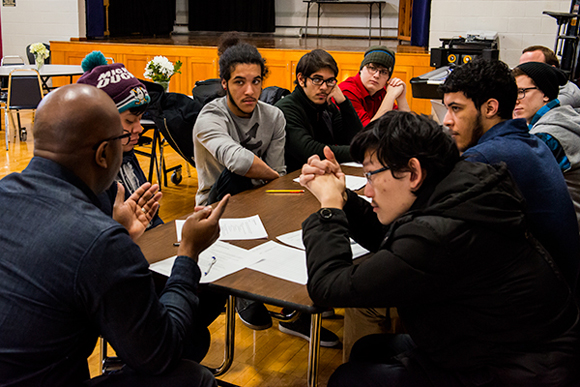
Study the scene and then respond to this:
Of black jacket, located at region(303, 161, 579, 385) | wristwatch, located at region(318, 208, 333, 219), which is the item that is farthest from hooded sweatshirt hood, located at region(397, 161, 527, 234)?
wristwatch, located at region(318, 208, 333, 219)

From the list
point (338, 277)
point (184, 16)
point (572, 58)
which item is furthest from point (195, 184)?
point (184, 16)

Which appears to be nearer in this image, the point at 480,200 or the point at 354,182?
the point at 480,200

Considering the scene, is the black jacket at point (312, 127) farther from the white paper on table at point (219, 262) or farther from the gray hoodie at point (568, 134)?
the white paper on table at point (219, 262)

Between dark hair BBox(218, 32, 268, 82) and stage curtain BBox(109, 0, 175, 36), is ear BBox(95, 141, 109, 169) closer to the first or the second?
dark hair BBox(218, 32, 268, 82)

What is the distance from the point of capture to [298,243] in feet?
5.68

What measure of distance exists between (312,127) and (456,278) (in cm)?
192

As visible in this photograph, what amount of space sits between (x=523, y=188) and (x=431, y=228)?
0.59 meters

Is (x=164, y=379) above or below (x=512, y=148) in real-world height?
below

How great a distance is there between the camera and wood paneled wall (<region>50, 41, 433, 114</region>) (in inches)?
264

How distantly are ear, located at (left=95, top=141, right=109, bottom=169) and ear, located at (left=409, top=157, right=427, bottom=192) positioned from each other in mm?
701

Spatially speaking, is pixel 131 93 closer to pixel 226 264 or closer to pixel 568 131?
pixel 226 264

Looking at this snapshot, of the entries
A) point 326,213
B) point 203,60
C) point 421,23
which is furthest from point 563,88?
point 203,60

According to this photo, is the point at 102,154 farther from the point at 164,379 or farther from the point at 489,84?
the point at 489,84

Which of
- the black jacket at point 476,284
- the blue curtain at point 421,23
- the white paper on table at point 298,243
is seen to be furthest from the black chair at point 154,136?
the blue curtain at point 421,23
